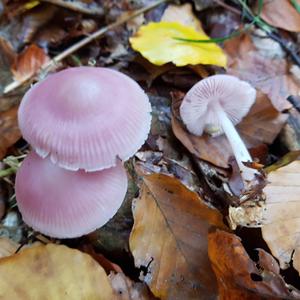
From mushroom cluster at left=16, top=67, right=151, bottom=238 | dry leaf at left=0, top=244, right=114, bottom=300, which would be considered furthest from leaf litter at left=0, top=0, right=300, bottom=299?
mushroom cluster at left=16, top=67, right=151, bottom=238

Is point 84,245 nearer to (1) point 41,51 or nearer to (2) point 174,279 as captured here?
(2) point 174,279

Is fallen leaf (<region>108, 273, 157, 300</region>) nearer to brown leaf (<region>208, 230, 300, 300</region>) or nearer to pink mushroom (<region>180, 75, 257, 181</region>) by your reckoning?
brown leaf (<region>208, 230, 300, 300</region>)

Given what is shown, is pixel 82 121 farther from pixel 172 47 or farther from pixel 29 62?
pixel 29 62

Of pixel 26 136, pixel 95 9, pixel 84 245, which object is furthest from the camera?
pixel 95 9

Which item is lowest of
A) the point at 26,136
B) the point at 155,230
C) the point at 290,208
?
the point at 155,230

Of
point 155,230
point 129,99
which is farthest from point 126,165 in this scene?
point 129,99

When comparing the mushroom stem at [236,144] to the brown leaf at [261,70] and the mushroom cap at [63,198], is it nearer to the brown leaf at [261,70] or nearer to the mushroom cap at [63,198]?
the brown leaf at [261,70]
